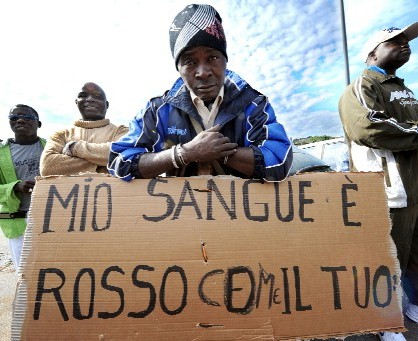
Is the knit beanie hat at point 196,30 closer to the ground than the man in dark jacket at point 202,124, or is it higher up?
higher up

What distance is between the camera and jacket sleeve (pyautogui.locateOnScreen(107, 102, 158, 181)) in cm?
132

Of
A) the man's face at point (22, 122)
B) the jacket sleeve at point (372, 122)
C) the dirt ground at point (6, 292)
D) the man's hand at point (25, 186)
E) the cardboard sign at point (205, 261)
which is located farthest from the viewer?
the man's face at point (22, 122)

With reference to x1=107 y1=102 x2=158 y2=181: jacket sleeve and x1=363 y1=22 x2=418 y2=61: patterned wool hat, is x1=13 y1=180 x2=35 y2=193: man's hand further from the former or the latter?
x1=363 y1=22 x2=418 y2=61: patterned wool hat

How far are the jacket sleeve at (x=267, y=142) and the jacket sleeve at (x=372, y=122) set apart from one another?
897 millimetres

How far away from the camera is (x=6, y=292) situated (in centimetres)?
328

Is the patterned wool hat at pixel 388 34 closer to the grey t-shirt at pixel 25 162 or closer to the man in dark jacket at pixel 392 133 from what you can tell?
the man in dark jacket at pixel 392 133

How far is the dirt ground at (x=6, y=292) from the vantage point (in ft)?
7.80

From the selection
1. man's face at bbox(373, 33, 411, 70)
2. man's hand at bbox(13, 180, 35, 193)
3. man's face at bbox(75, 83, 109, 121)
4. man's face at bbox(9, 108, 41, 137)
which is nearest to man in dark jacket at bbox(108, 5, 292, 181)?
man's face at bbox(75, 83, 109, 121)

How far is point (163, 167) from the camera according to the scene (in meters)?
1.30

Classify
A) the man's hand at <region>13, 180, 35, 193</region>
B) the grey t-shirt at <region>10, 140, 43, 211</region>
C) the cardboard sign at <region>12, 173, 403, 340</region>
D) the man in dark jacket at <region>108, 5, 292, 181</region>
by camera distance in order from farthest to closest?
the grey t-shirt at <region>10, 140, 43, 211</region> → the man's hand at <region>13, 180, 35, 193</region> → the man in dark jacket at <region>108, 5, 292, 181</region> → the cardboard sign at <region>12, 173, 403, 340</region>

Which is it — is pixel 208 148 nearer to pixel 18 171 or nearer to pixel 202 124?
pixel 202 124

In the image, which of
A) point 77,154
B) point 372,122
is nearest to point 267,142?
point 372,122

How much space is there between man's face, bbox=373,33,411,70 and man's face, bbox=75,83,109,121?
84.5 inches

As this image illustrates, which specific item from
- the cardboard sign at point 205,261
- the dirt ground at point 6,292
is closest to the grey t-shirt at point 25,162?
the dirt ground at point 6,292
